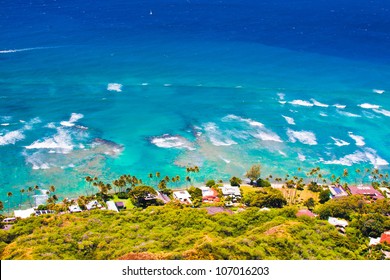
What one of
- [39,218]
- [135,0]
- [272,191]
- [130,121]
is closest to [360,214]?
[272,191]

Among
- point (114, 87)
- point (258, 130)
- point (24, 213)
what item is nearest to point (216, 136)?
point (258, 130)

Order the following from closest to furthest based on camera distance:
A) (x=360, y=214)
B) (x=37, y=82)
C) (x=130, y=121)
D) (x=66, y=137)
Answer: (x=360, y=214) < (x=66, y=137) < (x=130, y=121) < (x=37, y=82)

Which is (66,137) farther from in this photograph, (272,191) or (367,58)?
(367,58)

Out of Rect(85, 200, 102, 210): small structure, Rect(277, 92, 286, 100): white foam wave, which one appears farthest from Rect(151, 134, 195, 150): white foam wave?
Rect(277, 92, 286, 100): white foam wave

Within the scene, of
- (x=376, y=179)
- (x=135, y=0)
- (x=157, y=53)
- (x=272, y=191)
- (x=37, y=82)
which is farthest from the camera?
(x=135, y=0)

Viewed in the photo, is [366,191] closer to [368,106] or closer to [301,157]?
[301,157]

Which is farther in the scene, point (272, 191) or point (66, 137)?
point (66, 137)

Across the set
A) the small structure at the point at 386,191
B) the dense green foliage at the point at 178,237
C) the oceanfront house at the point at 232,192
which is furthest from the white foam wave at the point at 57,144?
the small structure at the point at 386,191

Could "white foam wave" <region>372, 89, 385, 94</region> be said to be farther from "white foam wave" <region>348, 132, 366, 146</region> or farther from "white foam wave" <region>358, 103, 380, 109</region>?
"white foam wave" <region>348, 132, 366, 146</region>
